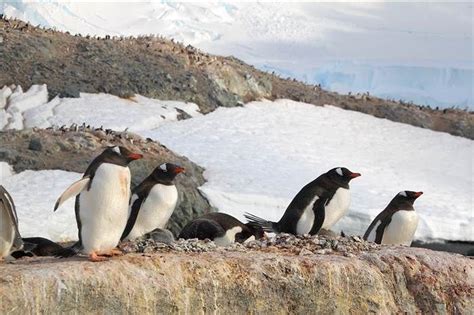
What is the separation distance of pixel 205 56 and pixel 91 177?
74.3 feet

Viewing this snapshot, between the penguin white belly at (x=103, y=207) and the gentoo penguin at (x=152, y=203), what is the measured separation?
9.07ft

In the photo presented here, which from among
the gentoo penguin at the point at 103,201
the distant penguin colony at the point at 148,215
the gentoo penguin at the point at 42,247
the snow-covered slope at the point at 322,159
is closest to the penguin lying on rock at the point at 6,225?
the distant penguin colony at the point at 148,215

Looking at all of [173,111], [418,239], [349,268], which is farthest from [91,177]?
[173,111]

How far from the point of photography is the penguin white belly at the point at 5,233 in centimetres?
795

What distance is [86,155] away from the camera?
17.3 meters

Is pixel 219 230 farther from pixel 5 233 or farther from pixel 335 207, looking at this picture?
pixel 5 233

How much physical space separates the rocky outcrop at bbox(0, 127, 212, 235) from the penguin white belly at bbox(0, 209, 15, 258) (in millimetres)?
8013

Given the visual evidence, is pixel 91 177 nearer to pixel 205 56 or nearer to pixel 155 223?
pixel 155 223

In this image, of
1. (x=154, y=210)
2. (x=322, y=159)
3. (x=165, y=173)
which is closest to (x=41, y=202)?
(x=165, y=173)

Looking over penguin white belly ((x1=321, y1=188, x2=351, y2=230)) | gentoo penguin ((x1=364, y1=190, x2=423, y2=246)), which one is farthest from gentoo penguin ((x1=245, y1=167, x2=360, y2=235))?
gentoo penguin ((x1=364, y1=190, x2=423, y2=246))

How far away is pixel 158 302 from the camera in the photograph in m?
7.67

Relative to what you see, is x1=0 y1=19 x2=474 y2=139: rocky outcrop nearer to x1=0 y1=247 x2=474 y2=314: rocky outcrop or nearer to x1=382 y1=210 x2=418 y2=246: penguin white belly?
x1=382 y1=210 x2=418 y2=246: penguin white belly

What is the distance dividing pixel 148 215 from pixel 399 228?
350 cm

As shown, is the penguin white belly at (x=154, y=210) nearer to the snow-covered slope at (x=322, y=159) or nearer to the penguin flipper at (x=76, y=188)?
the penguin flipper at (x=76, y=188)
